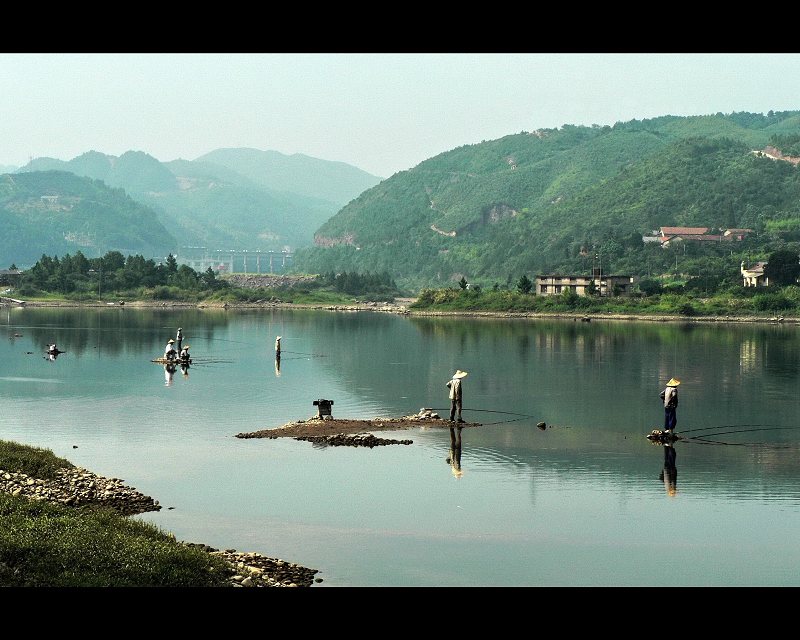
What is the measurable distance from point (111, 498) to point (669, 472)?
15.4 m

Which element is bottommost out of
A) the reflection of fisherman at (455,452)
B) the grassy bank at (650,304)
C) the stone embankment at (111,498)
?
the reflection of fisherman at (455,452)

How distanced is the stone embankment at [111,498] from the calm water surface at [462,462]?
29.9 inches

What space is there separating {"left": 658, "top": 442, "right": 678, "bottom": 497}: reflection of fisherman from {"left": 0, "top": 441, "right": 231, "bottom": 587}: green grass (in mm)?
14110

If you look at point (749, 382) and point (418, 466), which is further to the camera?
point (749, 382)

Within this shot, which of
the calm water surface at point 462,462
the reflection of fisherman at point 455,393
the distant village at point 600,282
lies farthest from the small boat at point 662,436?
the distant village at point 600,282

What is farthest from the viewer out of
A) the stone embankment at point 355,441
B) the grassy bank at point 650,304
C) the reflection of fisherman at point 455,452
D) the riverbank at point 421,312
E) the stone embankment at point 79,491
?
the grassy bank at point 650,304

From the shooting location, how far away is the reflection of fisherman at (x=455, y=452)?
30.4 m

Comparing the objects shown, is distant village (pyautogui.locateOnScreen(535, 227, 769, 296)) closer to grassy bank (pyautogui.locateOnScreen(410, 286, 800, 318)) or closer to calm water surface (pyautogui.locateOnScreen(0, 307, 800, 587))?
grassy bank (pyautogui.locateOnScreen(410, 286, 800, 318))

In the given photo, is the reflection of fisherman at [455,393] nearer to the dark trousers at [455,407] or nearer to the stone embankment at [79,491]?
the dark trousers at [455,407]

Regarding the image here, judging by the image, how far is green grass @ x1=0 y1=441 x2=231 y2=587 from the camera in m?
16.0
